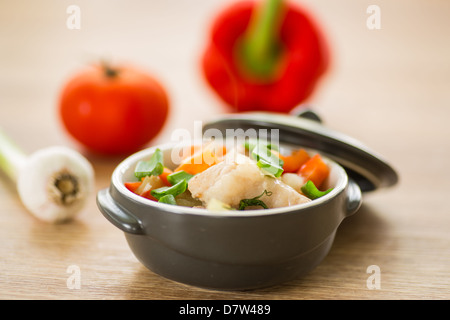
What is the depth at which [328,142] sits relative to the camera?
1.15 metres

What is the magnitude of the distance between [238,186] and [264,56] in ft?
3.86

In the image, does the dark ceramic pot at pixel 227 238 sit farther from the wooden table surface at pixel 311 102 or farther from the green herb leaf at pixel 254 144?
the green herb leaf at pixel 254 144

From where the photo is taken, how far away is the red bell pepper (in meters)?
1.97

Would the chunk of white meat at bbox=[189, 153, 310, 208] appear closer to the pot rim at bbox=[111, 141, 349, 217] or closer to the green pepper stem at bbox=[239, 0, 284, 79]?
the pot rim at bbox=[111, 141, 349, 217]

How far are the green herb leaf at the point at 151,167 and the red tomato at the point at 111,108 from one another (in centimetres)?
61

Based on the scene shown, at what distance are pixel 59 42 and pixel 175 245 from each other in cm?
239

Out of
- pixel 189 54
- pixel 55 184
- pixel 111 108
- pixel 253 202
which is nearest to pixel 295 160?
pixel 253 202

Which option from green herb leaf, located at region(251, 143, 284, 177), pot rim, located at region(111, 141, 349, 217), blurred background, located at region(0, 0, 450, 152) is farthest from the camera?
blurred background, located at region(0, 0, 450, 152)

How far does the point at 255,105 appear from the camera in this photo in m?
2.04

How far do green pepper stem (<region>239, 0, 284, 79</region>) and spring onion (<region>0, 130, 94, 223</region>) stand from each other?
0.91m

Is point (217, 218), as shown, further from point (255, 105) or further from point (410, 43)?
point (410, 43)

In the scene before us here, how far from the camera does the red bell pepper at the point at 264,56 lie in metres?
1.97

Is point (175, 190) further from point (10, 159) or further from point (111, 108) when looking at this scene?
point (111, 108)

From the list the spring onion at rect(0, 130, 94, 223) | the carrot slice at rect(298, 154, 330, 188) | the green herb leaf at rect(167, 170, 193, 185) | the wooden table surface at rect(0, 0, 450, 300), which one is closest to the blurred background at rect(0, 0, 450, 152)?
the wooden table surface at rect(0, 0, 450, 300)
